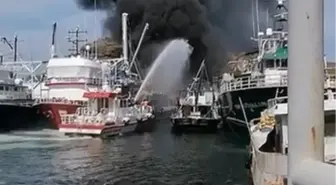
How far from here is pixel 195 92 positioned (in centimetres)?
7256

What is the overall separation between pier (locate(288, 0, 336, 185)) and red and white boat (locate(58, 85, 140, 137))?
159 ft

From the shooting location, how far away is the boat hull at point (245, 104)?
44.7m

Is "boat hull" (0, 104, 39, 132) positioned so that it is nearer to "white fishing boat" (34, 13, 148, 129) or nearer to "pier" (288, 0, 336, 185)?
"white fishing boat" (34, 13, 148, 129)

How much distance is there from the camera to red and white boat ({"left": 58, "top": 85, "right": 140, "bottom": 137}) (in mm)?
51656

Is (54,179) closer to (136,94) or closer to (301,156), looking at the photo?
(301,156)

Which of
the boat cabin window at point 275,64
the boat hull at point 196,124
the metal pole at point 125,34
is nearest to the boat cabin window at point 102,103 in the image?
the boat hull at point 196,124

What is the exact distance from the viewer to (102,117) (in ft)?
175

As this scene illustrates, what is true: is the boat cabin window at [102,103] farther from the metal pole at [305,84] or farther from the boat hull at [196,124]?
the metal pole at [305,84]

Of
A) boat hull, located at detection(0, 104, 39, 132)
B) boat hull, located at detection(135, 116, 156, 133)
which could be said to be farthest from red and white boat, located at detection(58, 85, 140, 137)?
boat hull, located at detection(0, 104, 39, 132)

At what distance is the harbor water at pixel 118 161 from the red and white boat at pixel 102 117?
1.45 meters

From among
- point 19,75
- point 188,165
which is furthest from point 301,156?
point 19,75

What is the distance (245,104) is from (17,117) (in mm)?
28940

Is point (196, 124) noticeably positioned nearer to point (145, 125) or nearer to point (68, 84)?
point (145, 125)

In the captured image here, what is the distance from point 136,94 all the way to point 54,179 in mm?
50742
